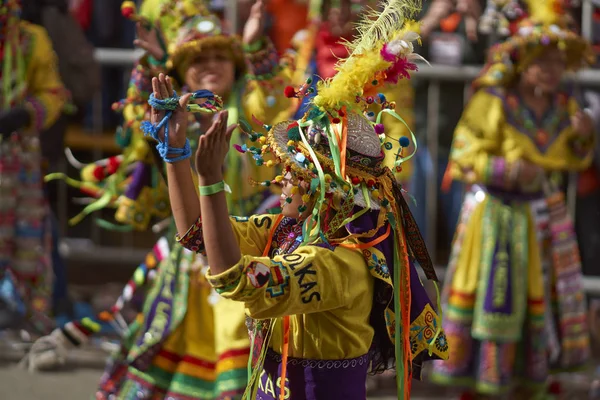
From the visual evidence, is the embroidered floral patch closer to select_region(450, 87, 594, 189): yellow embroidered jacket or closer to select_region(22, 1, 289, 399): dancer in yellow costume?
select_region(22, 1, 289, 399): dancer in yellow costume

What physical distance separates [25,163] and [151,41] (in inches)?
65.4

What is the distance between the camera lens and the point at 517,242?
18.6 feet

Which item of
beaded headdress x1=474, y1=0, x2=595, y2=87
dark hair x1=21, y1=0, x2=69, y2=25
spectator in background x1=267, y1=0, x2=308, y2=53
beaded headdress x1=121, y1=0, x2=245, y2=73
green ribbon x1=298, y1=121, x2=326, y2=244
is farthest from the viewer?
spectator in background x1=267, y1=0, x2=308, y2=53

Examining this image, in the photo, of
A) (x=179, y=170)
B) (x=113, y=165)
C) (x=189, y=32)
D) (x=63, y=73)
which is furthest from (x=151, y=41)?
(x=63, y=73)

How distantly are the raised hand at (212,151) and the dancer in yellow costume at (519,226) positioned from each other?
2.87 meters

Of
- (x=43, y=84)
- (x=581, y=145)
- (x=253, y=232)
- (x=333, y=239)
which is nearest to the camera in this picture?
(x=333, y=239)

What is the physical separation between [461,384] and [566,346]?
22.3 inches

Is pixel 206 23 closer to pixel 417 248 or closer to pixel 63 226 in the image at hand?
pixel 417 248

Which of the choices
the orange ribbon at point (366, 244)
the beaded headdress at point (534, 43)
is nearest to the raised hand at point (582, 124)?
the beaded headdress at point (534, 43)

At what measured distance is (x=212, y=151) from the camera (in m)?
2.96

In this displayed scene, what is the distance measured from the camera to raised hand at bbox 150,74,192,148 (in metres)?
3.19

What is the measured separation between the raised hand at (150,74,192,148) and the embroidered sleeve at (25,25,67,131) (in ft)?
9.81

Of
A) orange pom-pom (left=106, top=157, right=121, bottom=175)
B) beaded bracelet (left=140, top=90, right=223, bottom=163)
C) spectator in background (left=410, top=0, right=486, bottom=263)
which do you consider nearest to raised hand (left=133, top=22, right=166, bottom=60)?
orange pom-pom (left=106, top=157, right=121, bottom=175)

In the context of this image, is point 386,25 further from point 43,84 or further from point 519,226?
point 43,84
